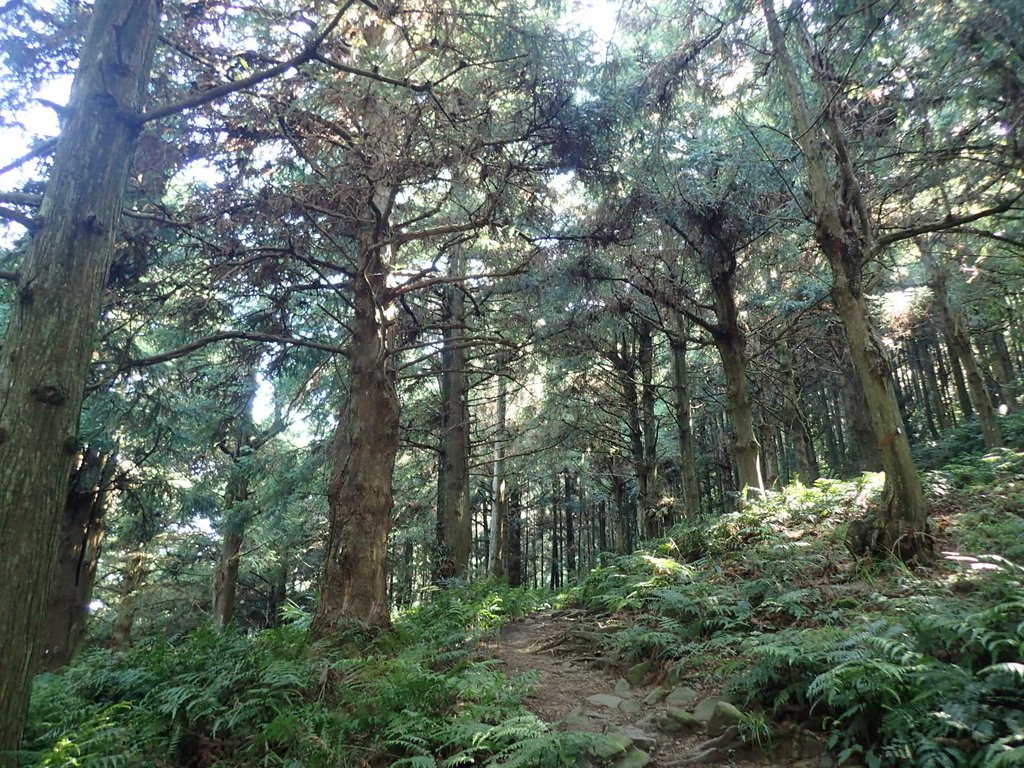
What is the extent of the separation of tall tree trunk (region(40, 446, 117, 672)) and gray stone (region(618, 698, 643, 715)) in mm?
10024

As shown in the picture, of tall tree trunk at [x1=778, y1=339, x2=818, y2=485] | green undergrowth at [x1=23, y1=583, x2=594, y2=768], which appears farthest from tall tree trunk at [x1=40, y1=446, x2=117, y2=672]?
tall tree trunk at [x1=778, y1=339, x2=818, y2=485]

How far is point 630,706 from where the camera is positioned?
16.1ft

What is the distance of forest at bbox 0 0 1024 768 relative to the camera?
3645 mm

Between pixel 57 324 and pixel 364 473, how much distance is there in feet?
12.8

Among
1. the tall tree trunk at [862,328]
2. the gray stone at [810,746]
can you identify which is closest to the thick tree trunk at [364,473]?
the gray stone at [810,746]

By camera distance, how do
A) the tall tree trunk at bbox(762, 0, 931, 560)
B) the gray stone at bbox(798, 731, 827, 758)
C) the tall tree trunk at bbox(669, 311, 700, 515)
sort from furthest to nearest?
the tall tree trunk at bbox(669, 311, 700, 515) < the tall tree trunk at bbox(762, 0, 931, 560) < the gray stone at bbox(798, 731, 827, 758)

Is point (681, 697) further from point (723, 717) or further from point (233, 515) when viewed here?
point (233, 515)

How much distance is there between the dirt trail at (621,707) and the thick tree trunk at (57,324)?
3.51 m

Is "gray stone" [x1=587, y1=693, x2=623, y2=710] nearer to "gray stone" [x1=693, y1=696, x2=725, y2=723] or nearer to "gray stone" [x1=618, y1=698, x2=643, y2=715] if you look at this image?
"gray stone" [x1=618, y1=698, x2=643, y2=715]

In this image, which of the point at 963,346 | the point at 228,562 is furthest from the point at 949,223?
the point at 228,562

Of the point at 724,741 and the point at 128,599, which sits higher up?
the point at 128,599

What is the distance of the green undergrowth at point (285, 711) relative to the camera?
12.1 feet

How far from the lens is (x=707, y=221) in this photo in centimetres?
1095

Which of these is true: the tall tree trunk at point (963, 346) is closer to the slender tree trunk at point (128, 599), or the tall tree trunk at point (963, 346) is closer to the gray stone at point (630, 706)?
the gray stone at point (630, 706)
